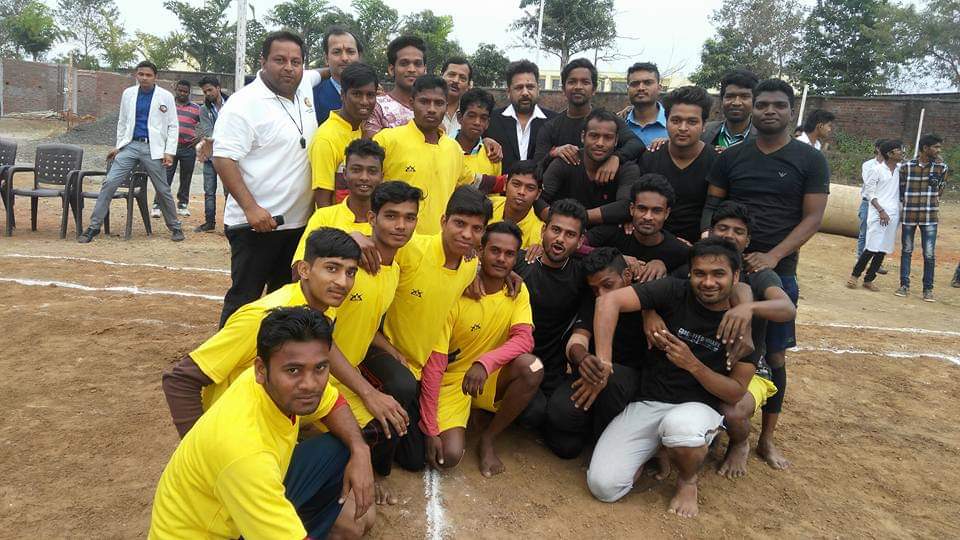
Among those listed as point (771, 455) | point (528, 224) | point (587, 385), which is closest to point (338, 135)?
point (528, 224)

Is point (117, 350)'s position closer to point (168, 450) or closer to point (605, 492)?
point (168, 450)

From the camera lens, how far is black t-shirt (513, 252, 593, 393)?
4.15 metres

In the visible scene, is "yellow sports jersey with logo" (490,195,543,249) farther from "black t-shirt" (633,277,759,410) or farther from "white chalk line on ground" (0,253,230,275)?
"white chalk line on ground" (0,253,230,275)

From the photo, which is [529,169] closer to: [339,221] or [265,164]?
[339,221]

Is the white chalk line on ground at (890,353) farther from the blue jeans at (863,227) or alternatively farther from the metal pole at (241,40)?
the metal pole at (241,40)

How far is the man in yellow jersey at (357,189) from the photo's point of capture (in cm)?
384

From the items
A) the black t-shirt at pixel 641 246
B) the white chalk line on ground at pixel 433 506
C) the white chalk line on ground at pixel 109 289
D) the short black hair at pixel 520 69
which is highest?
the short black hair at pixel 520 69

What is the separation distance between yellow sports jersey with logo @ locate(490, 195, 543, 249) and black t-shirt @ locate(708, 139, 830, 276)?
1347 millimetres

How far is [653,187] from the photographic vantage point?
13.1ft

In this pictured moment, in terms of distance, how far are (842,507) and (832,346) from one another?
329 centimetres

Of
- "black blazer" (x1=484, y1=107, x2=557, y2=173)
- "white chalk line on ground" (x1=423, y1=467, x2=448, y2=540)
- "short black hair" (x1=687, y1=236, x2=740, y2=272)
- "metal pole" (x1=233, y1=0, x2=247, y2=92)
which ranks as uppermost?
"metal pole" (x1=233, y1=0, x2=247, y2=92)

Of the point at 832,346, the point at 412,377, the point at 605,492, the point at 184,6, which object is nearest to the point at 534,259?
the point at 412,377

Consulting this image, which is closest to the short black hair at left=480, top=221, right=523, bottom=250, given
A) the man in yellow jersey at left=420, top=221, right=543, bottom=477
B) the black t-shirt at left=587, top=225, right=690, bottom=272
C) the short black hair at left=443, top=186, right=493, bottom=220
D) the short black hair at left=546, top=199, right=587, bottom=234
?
the man in yellow jersey at left=420, top=221, right=543, bottom=477

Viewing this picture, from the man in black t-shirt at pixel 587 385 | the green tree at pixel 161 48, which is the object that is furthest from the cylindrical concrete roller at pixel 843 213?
the green tree at pixel 161 48
